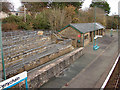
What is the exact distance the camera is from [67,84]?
7.15m

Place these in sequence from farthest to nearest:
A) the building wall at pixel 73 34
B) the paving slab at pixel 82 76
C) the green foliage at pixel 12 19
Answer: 1. the green foliage at pixel 12 19
2. the building wall at pixel 73 34
3. the paving slab at pixel 82 76

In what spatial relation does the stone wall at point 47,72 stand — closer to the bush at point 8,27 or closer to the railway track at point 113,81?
the railway track at point 113,81

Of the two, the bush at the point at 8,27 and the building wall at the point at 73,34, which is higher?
the bush at the point at 8,27

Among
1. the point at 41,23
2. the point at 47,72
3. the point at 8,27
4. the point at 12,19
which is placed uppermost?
the point at 12,19

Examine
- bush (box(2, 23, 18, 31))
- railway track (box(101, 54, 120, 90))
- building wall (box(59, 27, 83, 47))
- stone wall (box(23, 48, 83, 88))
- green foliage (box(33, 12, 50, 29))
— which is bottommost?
railway track (box(101, 54, 120, 90))

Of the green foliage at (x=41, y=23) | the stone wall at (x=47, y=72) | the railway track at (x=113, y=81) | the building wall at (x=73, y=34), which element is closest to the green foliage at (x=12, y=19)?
the green foliage at (x=41, y=23)

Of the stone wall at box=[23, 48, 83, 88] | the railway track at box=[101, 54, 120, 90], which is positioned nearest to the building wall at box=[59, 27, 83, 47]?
the stone wall at box=[23, 48, 83, 88]

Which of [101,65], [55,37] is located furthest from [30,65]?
[55,37]

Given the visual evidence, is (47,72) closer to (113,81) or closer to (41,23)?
(113,81)

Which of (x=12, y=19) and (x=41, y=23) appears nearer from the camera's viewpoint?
(x=12, y=19)

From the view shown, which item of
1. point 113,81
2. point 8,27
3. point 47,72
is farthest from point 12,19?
point 113,81

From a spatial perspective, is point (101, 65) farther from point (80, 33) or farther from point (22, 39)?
point (22, 39)

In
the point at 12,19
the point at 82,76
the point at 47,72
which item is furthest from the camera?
the point at 12,19

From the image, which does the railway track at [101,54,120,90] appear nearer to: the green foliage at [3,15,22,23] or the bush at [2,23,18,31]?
the bush at [2,23,18,31]
